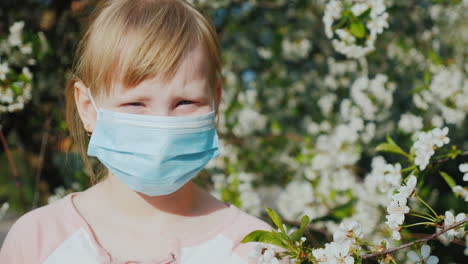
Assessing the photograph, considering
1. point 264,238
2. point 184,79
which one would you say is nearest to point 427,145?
point 264,238

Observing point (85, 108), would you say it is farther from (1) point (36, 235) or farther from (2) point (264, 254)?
(2) point (264, 254)

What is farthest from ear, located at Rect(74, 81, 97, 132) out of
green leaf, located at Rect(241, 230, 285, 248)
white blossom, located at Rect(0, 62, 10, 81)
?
white blossom, located at Rect(0, 62, 10, 81)

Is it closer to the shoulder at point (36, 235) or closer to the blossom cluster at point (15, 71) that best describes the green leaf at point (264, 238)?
the shoulder at point (36, 235)

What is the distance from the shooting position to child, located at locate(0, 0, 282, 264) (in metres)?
1.50

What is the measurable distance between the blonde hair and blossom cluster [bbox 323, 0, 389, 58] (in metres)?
0.93

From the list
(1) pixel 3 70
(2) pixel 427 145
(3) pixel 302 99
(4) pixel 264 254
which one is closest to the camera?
(4) pixel 264 254

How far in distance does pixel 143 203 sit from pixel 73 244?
0.83 ft

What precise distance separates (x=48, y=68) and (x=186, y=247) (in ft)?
5.73

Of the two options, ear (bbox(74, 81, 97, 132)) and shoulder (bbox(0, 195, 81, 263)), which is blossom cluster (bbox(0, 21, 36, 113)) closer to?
ear (bbox(74, 81, 97, 132))

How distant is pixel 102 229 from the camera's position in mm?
1569

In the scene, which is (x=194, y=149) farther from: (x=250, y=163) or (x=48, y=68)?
(x=250, y=163)

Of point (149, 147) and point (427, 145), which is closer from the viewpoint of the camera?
point (149, 147)

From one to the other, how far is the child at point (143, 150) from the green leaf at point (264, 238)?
0.41 ft

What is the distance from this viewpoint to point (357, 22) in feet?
7.74
